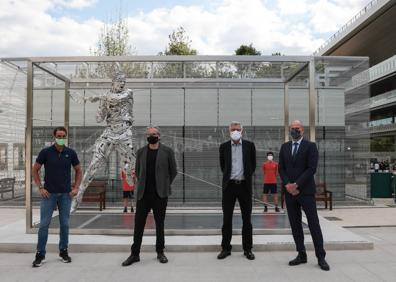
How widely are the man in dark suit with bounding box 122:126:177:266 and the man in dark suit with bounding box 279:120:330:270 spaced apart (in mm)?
1551

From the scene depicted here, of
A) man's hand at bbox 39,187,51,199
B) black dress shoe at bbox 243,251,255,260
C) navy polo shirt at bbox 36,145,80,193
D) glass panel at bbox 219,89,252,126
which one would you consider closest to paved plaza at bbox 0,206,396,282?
black dress shoe at bbox 243,251,255,260

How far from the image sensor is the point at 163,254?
5.92m

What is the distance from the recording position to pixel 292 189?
18.3 feet

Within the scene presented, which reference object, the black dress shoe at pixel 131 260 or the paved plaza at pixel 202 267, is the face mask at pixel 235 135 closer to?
the paved plaza at pixel 202 267

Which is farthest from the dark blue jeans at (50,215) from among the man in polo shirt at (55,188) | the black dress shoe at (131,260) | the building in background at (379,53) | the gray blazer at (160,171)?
the building in background at (379,53)

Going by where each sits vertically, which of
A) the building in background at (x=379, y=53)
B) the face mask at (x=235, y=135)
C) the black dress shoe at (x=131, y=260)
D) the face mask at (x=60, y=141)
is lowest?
the black dress shoe at (x=131, y=260)

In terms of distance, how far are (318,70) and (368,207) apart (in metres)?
4.23

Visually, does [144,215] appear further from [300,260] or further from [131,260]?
[300,260]

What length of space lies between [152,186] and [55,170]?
1.26 metres

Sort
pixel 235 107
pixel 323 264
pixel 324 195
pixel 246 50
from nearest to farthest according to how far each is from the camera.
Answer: pixel 323 264, pixel 324 195, pixel 235 107, pixel 246 50

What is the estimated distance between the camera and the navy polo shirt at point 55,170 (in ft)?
18.7

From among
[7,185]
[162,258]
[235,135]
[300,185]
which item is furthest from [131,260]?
[7,185]

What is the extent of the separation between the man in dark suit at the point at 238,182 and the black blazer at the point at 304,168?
56 cm

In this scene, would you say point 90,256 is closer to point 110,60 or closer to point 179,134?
point 110,60
